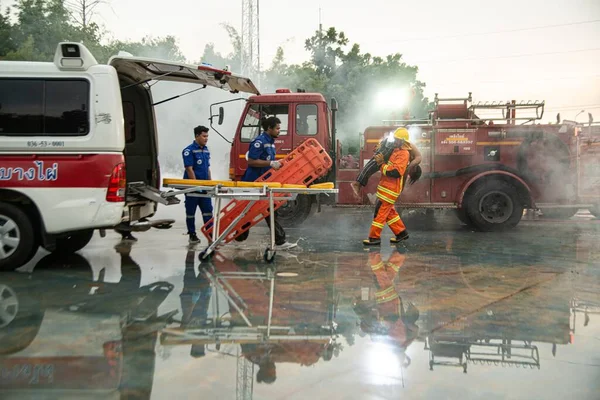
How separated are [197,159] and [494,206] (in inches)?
215

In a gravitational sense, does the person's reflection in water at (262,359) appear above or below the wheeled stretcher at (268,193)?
below

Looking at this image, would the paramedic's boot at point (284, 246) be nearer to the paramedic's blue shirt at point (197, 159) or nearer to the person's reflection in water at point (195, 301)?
the person's reflection in water at point (195, 301)

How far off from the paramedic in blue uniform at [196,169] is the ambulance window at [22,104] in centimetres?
251

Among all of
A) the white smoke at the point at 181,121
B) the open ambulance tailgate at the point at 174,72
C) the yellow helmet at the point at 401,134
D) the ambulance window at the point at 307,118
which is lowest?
the yellow helmet at the point at 401,134

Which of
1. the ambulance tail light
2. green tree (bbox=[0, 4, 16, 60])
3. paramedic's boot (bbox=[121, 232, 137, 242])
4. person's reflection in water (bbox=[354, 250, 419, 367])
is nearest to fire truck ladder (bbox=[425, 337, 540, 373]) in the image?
person's reflection in water (bbox=[354, 250, 419, 367])

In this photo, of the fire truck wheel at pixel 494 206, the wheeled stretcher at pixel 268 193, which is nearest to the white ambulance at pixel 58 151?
the wheeled stretcher at pixel 268 193

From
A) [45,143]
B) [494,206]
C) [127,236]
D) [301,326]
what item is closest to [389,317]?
[301,326]

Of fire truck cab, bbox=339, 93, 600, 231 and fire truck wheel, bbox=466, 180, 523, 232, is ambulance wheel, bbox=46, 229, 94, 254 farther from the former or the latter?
fire truck wheel, bbox=466, 180, 523, 232

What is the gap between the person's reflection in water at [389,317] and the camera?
3.63 metres

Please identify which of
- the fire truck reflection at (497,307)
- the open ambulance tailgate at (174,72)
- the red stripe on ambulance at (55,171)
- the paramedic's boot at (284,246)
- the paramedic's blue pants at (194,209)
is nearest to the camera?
the fire truck reflection at (497,307)

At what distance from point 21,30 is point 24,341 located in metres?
23.4

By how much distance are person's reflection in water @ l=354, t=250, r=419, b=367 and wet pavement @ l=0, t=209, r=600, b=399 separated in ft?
0.06

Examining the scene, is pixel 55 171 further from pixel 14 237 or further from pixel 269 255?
pixel 269 255

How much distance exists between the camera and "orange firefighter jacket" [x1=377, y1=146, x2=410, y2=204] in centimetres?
768
